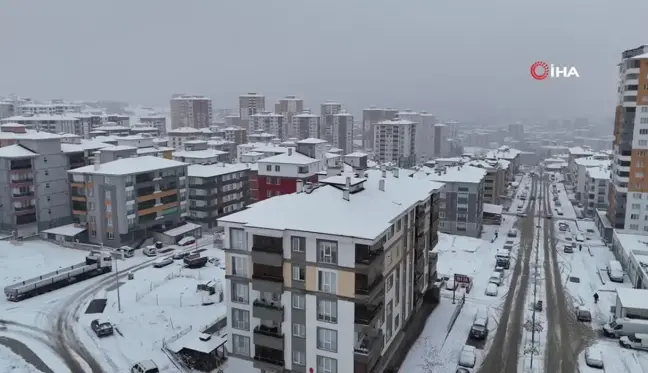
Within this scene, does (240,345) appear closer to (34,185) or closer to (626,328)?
(626,328)

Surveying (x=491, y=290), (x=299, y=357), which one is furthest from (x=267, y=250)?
(x=491, y=290)

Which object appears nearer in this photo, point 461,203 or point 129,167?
point 129,167

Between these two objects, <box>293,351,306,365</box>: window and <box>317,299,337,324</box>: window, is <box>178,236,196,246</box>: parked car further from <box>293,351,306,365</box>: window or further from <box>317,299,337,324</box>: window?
<box>317,299,337,324</box>: window

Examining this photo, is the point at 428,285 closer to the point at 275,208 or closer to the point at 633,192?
the point at 275,208

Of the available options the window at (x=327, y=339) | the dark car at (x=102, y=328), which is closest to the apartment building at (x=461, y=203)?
the window at (x=327, y=339)

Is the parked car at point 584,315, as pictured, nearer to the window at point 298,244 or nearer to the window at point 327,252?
the window at point 327,252

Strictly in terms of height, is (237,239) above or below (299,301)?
above

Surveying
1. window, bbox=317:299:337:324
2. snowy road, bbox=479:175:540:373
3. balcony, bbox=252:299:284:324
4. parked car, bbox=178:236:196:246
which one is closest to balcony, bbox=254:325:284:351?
balcony, bbox=252:299:284:324
